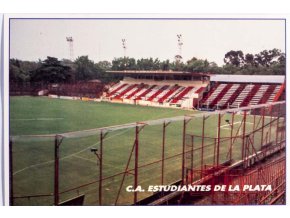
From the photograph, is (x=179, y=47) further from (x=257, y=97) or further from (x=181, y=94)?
(x=257, y=97)

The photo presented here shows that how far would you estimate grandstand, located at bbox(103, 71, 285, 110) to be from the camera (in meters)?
4.87

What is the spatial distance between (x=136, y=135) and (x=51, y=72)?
4.15ft

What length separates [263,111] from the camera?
5.77 meters

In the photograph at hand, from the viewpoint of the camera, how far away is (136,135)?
4.29 m

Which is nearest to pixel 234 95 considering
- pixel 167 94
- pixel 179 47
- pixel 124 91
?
pixel 167 94

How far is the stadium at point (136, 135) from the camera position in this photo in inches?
168

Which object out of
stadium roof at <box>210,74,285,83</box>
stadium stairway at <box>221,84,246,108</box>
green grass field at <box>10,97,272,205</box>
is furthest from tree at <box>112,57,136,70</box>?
stadium stairway at <box>221,84,246,108</box>

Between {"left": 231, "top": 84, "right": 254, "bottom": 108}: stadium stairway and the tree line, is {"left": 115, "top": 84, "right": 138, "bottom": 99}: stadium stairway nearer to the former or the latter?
the tree line

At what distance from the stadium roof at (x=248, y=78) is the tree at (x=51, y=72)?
1.93 m

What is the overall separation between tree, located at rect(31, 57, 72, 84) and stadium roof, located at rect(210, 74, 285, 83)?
1.93 metres

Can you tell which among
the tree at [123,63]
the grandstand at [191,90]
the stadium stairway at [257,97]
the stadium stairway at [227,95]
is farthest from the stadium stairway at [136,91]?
→ the stadium stairway at [257,97]
